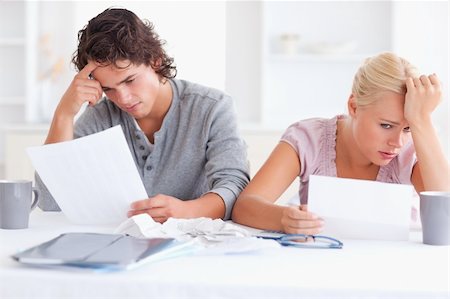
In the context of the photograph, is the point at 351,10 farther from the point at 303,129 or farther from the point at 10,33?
the point at 303,129

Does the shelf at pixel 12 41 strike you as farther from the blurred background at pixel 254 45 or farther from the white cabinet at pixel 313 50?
the white cabinet at pixel 313 50

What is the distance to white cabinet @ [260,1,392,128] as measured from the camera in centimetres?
450

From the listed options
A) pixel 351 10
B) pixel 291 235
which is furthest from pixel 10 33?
pixel 291 235

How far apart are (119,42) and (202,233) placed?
27.7 inches

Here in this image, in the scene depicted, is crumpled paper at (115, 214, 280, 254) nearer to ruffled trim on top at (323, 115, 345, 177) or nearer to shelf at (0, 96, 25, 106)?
ruffled trim on top at (323, 115, 345, 177)

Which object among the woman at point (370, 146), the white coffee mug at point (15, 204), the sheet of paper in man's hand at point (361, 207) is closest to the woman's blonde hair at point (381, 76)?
the woman at point (370, 146)

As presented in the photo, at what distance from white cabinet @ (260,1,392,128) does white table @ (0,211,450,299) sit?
331cm

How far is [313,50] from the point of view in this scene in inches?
176

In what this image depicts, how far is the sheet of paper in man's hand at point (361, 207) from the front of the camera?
1436 mm

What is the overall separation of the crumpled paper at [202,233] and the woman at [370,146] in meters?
0.17

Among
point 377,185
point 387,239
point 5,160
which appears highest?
point 377,185

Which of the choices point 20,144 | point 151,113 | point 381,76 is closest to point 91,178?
point 151,113

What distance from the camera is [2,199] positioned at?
1.55 meters

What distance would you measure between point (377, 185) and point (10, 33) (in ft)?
12.2
